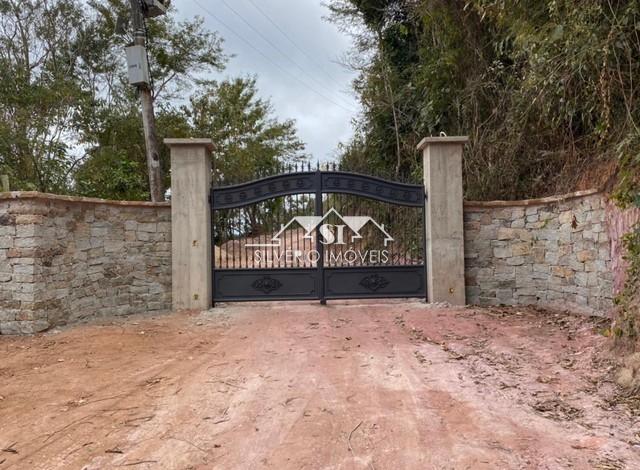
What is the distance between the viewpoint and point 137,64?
291 inches

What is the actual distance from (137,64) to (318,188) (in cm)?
423

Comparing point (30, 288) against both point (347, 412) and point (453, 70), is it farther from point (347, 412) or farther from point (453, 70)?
point (453, 70)

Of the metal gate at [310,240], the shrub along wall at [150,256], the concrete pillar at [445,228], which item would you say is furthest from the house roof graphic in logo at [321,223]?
the shrub along wall at [150,256]

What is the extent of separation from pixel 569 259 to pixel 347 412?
407cm

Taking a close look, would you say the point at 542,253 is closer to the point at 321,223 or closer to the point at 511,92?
the point at 511,92

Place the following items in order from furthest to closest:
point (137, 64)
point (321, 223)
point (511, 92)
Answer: point (137, 64) → point (511, 92) → point (321, 223)

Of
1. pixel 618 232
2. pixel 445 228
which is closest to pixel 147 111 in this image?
pixel 445 228

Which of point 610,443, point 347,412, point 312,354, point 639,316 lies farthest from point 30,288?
point 639,316

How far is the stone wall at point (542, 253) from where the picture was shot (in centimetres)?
481

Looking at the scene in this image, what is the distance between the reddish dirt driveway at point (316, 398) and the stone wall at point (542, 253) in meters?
0.59

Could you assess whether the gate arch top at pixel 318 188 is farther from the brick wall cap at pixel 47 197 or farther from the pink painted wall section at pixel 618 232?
the pink painted wall section at pixel 618 232

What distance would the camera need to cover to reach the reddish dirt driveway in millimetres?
2227

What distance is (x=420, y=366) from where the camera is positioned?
360 cm

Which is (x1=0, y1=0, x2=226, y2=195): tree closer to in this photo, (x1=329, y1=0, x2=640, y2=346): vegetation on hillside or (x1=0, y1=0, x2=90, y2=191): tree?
(x1=0, y1=0, x2=90, y2=191): tree
